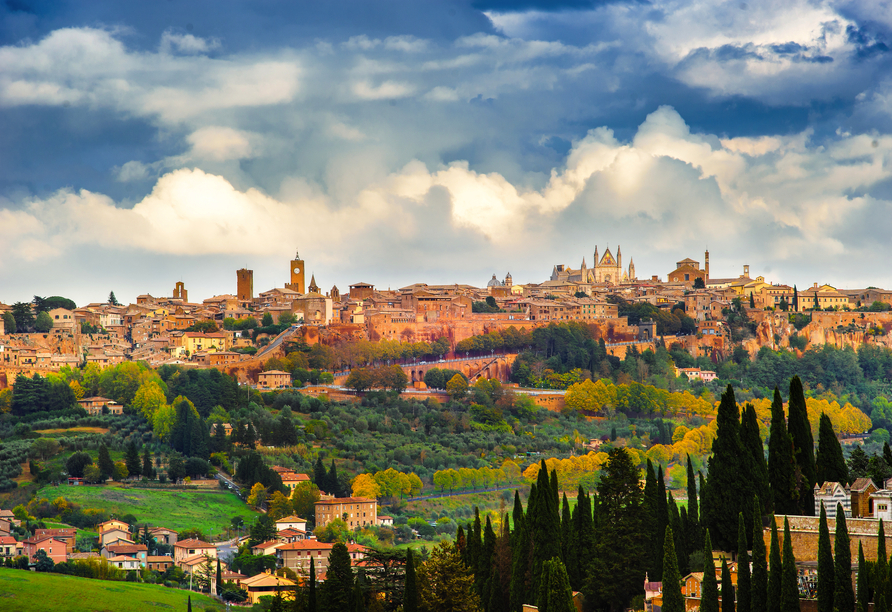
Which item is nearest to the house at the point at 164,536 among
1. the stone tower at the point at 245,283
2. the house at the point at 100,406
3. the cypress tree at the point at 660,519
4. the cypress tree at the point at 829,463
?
the house at the point at 100,406

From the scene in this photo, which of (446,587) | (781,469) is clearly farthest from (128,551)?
(781,469)

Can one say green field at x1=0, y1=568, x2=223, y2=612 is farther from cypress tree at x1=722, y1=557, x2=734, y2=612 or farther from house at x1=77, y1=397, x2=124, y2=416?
house at x1=77, y1=397, x2=124, y2=416

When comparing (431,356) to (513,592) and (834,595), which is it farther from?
(834,595)

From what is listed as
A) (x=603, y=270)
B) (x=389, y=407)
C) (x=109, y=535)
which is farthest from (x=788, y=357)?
(x=109, y=535)

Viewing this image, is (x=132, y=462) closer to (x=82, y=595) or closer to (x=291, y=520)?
(x=291, y=520)

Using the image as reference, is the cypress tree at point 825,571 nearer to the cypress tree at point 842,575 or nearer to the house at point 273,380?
the cypress tree at point 842,575

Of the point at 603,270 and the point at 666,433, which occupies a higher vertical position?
the point at 603,270
